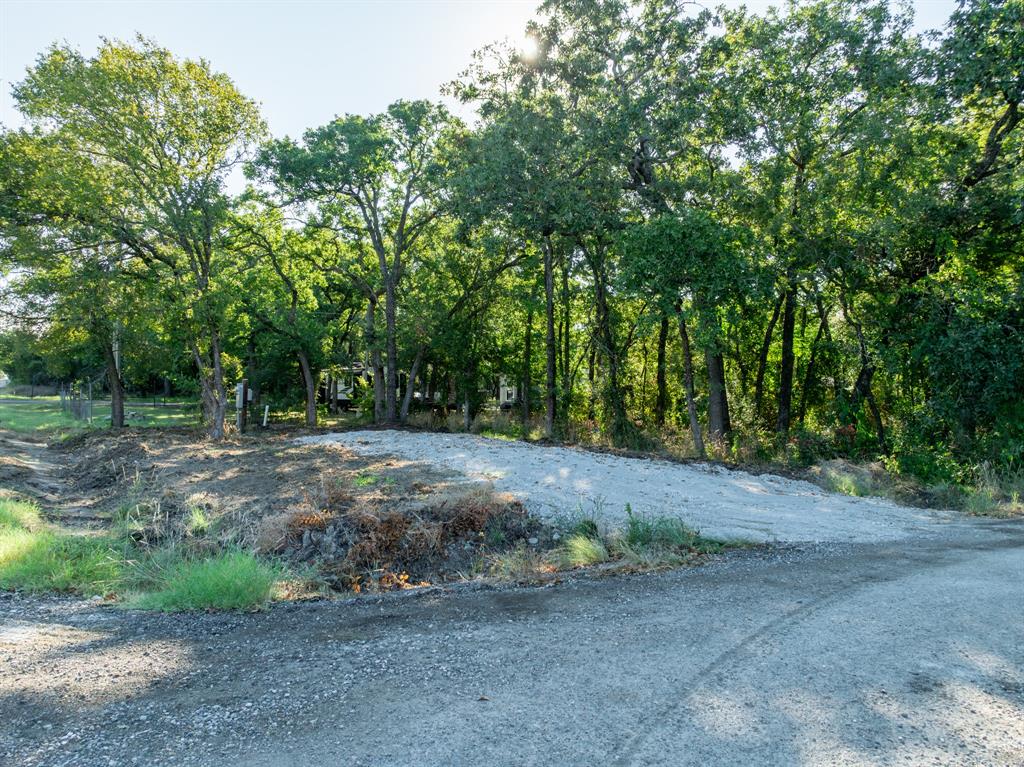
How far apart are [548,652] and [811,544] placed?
14.6 ft

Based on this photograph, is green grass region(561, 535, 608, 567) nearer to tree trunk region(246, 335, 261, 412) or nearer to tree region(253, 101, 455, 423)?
tree region(253, 101, 455, 423)

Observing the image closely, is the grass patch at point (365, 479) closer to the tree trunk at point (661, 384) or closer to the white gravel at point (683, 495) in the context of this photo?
the white gravel at point (683, 495)

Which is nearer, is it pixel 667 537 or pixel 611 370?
pixel 667 537

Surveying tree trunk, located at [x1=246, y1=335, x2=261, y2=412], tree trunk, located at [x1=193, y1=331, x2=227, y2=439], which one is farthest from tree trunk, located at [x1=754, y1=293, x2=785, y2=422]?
tree trunk, located at [x1=246, y1=335, x2=261, y2=412]

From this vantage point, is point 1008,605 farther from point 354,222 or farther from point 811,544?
point 354,222

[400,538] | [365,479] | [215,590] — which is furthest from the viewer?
[365,479]

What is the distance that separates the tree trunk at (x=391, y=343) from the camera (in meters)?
22.8

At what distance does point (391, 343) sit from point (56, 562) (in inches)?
656

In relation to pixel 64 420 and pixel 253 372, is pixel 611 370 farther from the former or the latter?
pixel 64 420

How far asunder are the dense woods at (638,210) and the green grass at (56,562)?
447 inches

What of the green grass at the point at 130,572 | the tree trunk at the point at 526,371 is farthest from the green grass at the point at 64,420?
the green grass at the point at 130,572

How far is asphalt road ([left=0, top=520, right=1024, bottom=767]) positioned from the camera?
2.85 meters

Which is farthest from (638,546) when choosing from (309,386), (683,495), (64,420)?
(64,420)

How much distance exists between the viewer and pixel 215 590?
5238 millimetres
